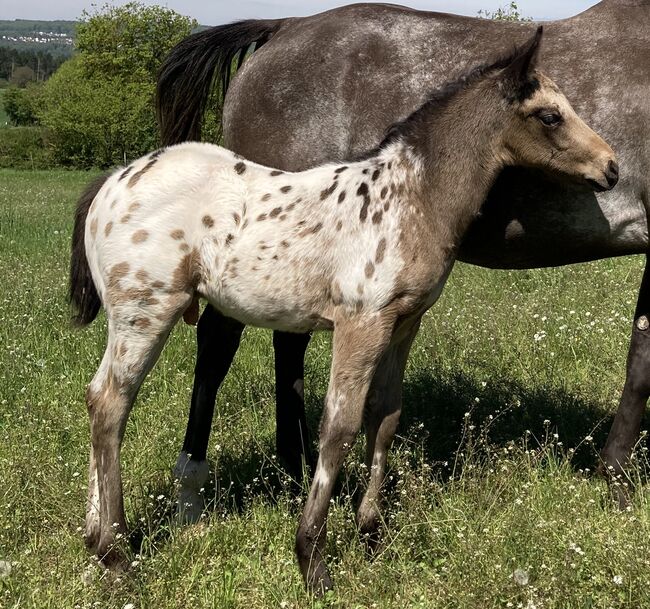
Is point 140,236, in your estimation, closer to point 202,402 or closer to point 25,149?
point 202,402

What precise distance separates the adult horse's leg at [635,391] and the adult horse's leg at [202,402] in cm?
204

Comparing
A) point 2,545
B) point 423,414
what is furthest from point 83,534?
point 423,414

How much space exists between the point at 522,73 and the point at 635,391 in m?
1.88

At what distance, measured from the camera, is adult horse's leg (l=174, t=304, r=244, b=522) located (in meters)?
4.29

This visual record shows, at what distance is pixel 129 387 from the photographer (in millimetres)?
3572

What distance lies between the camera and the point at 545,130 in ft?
11.4

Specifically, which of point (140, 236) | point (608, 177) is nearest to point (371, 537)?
point (140, 236)

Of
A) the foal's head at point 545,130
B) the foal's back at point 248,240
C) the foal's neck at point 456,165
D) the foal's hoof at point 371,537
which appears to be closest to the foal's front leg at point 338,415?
the foal's back at point 248,240

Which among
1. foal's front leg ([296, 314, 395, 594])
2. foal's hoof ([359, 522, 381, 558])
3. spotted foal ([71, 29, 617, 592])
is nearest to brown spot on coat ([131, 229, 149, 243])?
spotted foal ([71, 29, 617, 592])

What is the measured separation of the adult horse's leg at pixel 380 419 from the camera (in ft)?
12.7

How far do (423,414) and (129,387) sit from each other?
2.37 m

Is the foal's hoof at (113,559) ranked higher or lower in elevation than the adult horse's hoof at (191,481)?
higher

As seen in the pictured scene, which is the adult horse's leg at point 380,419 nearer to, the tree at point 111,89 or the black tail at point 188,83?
the black tail at point 188,83

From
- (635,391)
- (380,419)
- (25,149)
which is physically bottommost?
(25,149)
